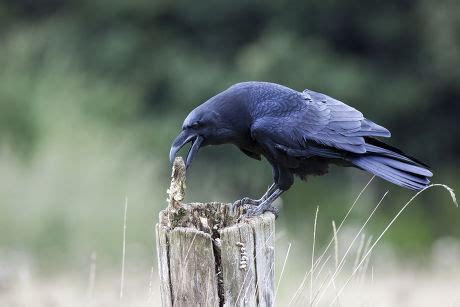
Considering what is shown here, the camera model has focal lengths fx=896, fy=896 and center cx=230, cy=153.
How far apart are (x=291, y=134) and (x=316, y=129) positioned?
165mm

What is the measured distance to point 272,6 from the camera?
16.1 meters

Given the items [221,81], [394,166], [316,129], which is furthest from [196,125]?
[221,81]

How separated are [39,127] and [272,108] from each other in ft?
20.8

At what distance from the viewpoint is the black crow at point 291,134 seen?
4910 mm

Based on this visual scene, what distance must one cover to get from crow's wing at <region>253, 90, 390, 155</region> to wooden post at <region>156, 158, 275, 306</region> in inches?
39.8

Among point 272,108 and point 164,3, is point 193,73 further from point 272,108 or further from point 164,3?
point 272,108

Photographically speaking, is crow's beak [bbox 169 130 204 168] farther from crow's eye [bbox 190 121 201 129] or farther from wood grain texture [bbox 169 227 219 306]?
wood grain texture [bbox 169 227 219 306]

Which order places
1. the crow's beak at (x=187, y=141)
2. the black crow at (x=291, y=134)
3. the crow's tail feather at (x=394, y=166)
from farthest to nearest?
the black crow at (x=291, y=134), the crow's tail feather at (x=394, y=166), the crow's beak at (x=187, y=141)

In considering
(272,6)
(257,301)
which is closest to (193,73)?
(272,6)

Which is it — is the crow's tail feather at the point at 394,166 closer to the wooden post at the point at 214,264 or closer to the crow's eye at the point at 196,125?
the crow's eye at the point at 196,125

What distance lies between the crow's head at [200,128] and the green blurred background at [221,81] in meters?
4.89

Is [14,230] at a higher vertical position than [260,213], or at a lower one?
lower

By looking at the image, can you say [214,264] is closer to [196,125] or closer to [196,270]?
[196,270]

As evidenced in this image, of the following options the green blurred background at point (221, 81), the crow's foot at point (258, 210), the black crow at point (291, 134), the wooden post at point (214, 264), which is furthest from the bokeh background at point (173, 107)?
the wooden post at point (214, 264)
